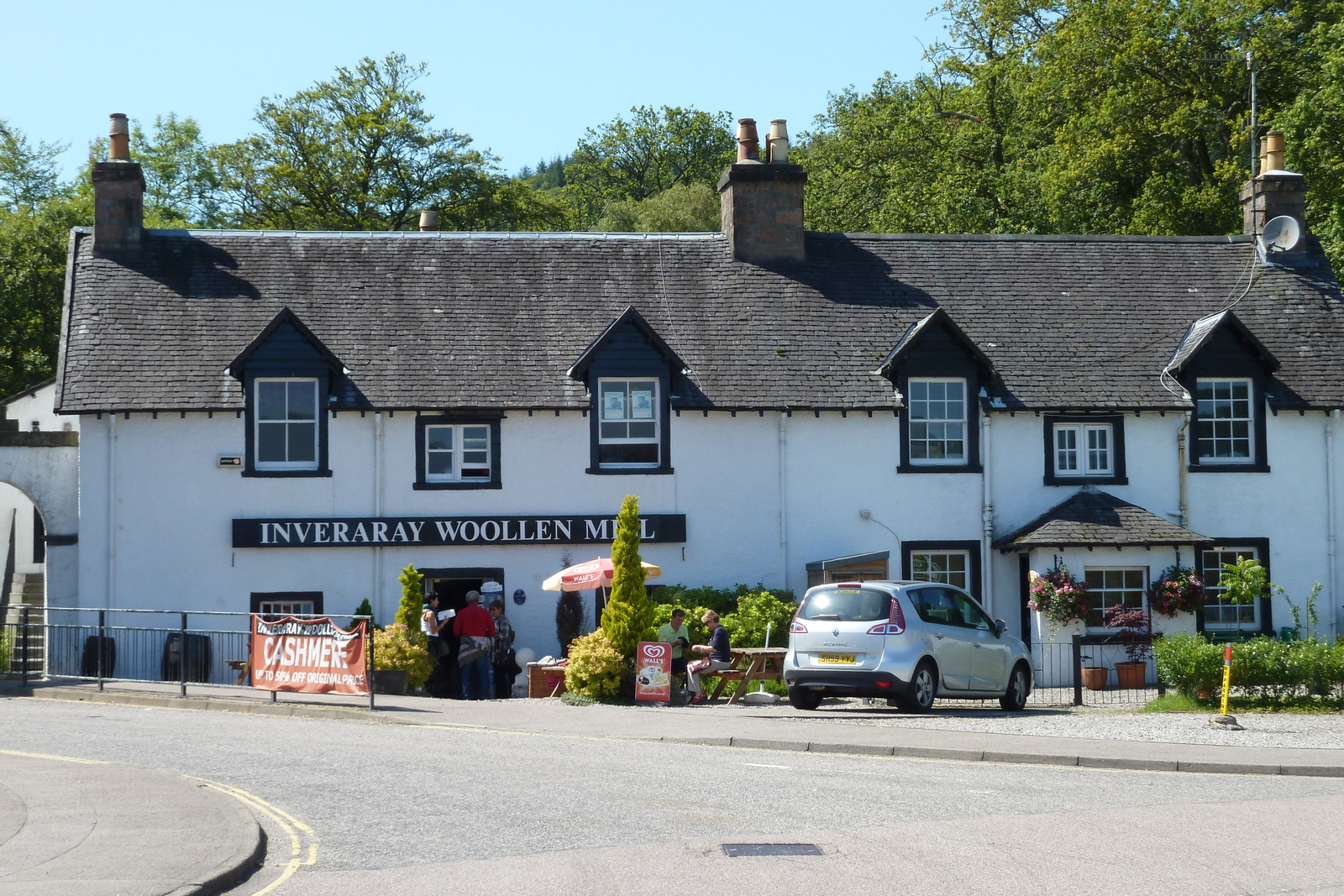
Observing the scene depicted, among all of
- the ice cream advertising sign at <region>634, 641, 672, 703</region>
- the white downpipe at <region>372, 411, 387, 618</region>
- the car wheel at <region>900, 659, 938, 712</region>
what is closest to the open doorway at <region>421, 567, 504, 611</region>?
the white downpipe at <region>372, 411, 387, 618</region>

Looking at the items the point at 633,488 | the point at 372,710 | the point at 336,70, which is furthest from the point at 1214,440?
the point at 336,70

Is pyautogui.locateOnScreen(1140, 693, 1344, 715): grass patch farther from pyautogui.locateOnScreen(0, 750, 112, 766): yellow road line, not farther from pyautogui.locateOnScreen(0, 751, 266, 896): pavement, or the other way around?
pyautogui.locateOnScreen(0, 750, 112, 766): yellow road line

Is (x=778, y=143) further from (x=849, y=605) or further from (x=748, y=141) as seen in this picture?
(x=849, y=605)

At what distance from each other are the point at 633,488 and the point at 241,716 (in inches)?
367

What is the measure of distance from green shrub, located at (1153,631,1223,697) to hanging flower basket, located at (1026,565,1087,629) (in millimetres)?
4703

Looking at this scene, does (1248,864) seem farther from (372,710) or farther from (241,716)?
(241,716)

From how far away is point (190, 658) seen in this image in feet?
77.3

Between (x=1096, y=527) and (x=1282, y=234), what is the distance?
30.7 ft

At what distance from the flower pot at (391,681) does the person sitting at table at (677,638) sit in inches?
158

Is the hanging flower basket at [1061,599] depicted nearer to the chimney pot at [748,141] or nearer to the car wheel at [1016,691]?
the car wheel at [1016,691]

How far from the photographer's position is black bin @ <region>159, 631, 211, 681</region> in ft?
76.6

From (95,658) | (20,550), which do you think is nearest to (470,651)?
(95,658)

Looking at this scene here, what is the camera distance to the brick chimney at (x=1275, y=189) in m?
30.8

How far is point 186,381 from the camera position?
26.1 m
